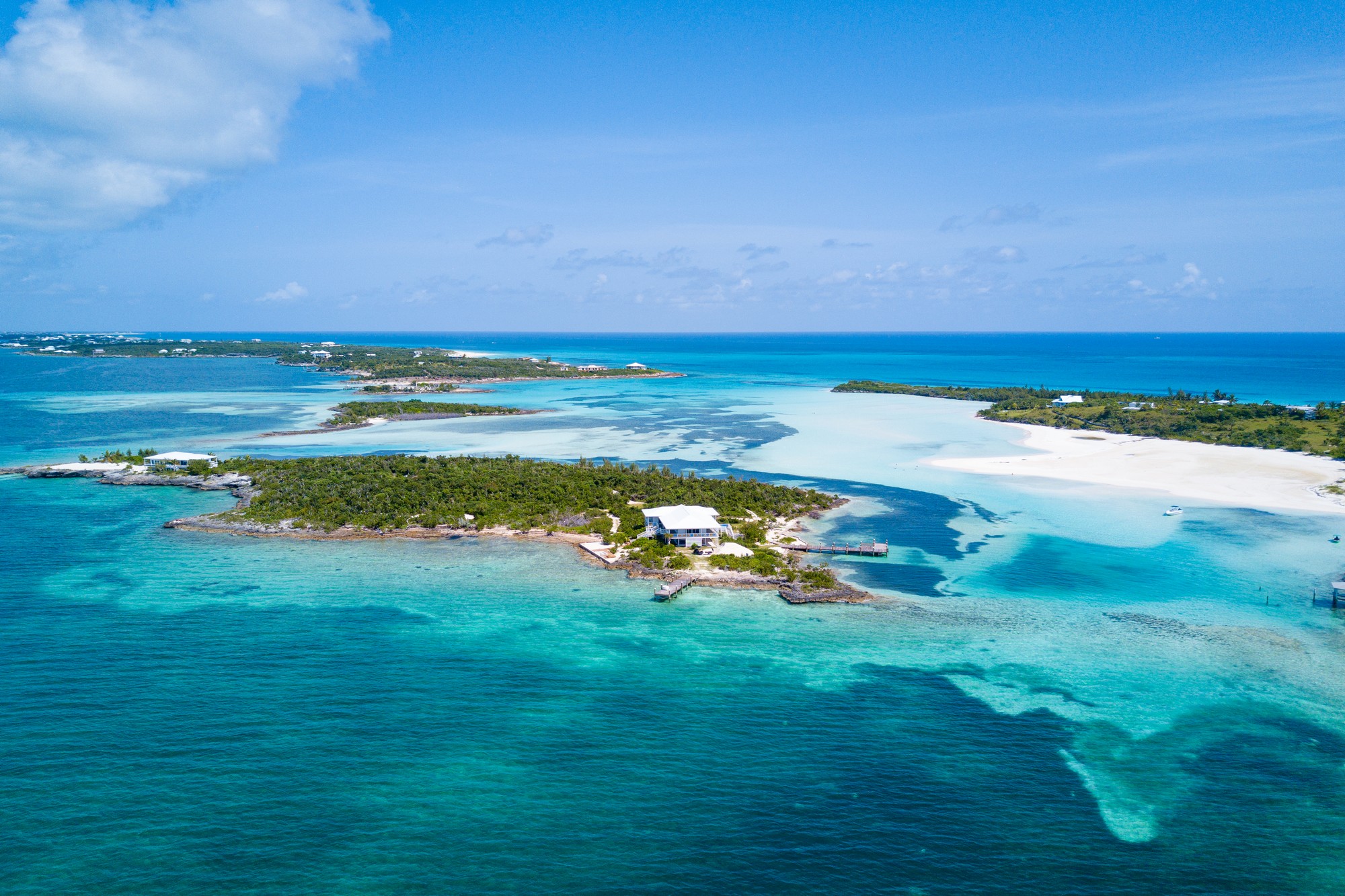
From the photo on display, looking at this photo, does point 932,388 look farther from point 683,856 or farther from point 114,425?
point 683,856

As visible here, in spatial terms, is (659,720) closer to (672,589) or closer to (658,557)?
(672,589)

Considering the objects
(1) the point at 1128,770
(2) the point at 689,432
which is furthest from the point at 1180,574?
(2) the point at 689,432

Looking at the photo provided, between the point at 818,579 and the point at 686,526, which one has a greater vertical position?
the point at 686,526

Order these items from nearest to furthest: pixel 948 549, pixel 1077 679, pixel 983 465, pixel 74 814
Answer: pixel 74 814 → pixel 1077 679 → pixel 948 549 → pixel 983 465

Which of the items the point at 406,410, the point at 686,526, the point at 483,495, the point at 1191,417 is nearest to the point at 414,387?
the point at 406,410

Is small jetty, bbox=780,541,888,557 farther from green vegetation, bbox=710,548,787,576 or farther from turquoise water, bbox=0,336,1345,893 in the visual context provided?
green vegetation, bbox=710,548,787,576

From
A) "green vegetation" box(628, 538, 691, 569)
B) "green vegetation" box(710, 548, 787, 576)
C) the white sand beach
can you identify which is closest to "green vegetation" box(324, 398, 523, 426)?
the white sand beach
